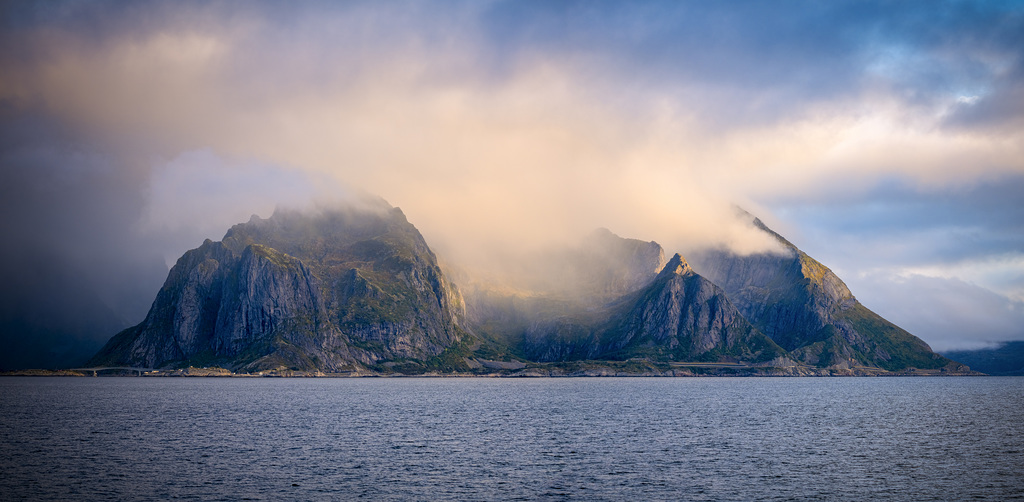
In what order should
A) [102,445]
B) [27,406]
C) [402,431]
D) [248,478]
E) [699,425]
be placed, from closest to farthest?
[248,478]
[102,445]
[402,431]
[699,425]
[27,406]

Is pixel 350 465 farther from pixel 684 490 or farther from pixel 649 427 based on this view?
pixel 649 427

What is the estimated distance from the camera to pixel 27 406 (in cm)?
19688

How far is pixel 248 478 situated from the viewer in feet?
288

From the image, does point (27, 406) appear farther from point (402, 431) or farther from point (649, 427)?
point (649, 427)

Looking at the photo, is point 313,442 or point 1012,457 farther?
point 313,442

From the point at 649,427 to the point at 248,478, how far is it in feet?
288

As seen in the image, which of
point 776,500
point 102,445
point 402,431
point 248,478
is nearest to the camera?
point 776,500

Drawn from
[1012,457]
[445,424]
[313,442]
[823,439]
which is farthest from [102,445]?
[1012,457]

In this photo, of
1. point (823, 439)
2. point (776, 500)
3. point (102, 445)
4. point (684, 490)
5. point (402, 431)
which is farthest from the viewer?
point (402, 431)

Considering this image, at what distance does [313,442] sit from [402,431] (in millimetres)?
22192

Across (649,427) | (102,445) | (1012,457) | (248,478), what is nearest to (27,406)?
(102,445)

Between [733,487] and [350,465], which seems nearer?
[733,487]

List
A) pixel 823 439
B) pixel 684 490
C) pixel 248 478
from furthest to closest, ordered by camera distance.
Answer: pixel 823 439 < pixel 248 478 < pixel 684 490

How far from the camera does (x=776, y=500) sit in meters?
76.1
